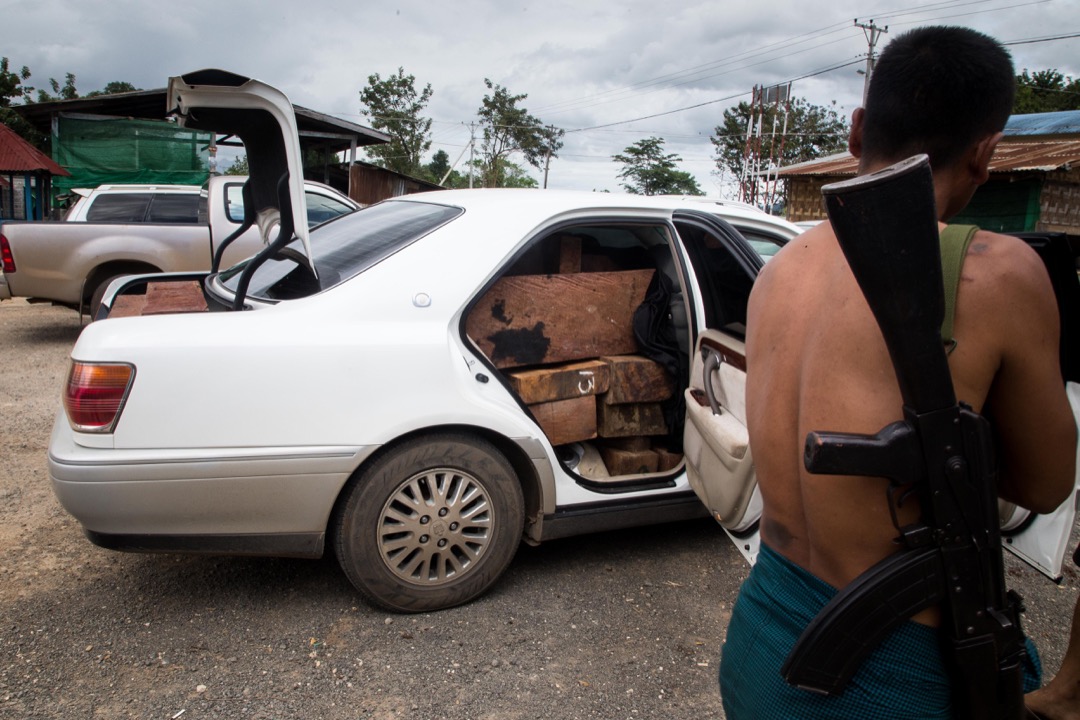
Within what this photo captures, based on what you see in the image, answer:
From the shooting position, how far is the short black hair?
1.23 metres

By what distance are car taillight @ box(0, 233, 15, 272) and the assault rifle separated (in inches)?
350

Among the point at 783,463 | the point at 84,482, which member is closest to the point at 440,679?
the point at 84,482

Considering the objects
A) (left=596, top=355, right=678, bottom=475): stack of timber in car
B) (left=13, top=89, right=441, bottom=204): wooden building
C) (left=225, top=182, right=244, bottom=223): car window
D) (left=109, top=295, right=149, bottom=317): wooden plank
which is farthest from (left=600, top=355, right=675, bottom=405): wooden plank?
(left=13, top=89, right=441, bottom=204): wooden building

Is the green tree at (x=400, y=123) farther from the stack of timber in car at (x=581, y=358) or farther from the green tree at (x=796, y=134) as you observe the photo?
the stack of timber in car at (x=581, y=358)

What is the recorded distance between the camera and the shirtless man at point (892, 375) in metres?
1.18

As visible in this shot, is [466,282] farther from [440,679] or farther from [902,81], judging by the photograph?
[902,81]

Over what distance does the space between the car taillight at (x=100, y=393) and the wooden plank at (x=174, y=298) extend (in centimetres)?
51

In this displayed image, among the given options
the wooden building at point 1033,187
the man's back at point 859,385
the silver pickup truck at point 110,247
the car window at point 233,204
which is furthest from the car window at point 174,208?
the wooden building at point 1033,187

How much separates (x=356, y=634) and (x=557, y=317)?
1.51 m

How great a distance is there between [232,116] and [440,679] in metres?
2.17

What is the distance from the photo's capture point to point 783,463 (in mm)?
1365

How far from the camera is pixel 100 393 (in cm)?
256

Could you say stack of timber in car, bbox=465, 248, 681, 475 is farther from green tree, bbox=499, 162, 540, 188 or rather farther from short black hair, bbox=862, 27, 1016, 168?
green tree, bbox=499, 162, 540, 188

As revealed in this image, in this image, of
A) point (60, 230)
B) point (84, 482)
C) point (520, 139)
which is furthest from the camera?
point (520, 139)
